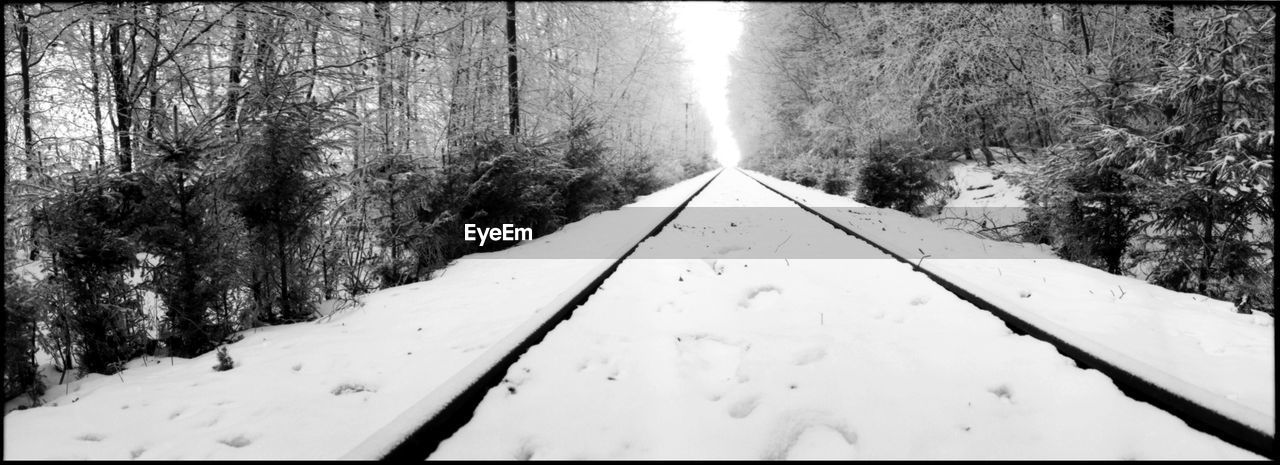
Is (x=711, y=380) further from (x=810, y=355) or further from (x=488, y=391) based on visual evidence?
(x=488, y=391)

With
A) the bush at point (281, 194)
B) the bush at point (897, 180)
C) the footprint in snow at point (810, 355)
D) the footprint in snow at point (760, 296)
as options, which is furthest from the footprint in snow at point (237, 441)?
the bush at point (897, 180)

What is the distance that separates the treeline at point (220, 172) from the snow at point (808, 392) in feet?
7.91

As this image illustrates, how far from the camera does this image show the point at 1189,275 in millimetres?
4746

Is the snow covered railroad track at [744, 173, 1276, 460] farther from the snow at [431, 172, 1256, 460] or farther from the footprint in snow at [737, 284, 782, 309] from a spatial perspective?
the footprint in snow at [737, 284, 782, 309]

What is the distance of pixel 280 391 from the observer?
2.47 m

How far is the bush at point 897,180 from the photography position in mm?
12039

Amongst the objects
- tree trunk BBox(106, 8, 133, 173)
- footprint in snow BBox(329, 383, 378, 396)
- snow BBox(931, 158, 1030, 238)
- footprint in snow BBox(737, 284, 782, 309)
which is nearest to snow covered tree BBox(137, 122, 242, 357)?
tree trunk BBox(106, 8, 133, 173)

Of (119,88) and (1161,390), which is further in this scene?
Result: (119,88)

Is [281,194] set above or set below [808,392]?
above

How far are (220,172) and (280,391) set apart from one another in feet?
6.12

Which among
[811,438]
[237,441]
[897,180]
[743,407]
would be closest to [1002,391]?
[811,438]

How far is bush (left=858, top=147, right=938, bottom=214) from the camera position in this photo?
1204 cm

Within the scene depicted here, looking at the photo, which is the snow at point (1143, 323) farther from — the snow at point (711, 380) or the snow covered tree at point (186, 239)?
the snow covered tree at point (186, 239)

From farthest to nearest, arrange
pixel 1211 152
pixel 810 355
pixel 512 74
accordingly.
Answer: pixel 512 74
pixel 1211 152
pixel 810 355
